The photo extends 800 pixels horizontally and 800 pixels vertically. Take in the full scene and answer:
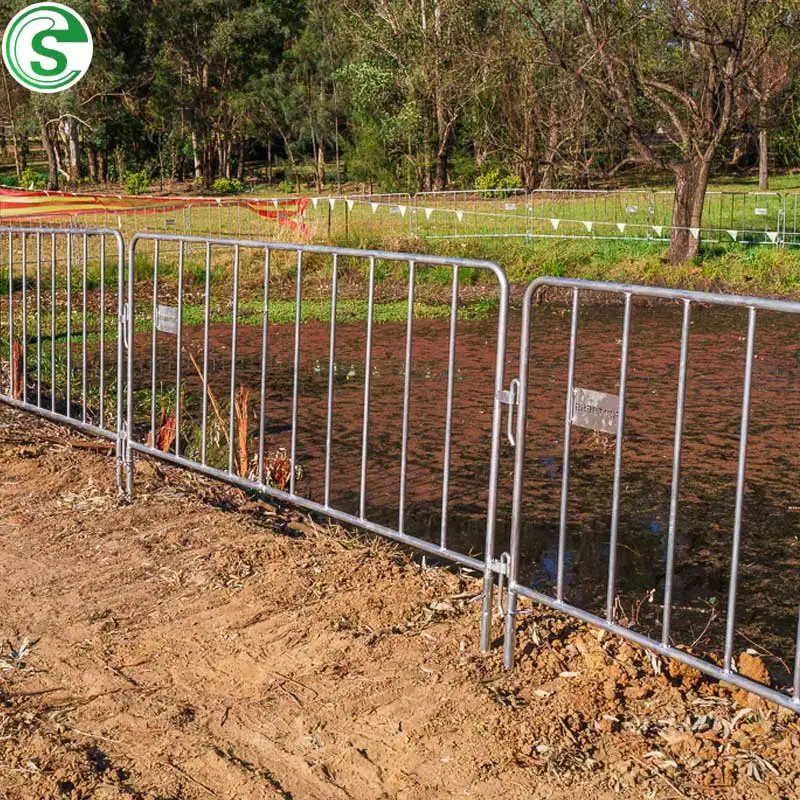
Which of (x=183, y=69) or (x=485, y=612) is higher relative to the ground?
(x=183, y=69)

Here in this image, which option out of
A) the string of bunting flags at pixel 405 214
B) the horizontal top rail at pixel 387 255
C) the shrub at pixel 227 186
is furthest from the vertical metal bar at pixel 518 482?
the shrub at pixel 227 186

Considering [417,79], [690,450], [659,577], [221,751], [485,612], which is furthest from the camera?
[417,79]

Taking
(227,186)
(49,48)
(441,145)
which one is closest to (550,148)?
(441,145)

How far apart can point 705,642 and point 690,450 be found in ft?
12.7

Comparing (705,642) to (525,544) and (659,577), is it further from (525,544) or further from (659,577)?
(525,544)

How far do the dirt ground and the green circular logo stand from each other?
6.59m

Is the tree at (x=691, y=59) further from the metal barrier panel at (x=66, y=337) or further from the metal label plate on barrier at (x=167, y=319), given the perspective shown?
the metal label plate on barrier at (x=167, y=319)

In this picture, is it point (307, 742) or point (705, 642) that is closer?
point (307, 742)

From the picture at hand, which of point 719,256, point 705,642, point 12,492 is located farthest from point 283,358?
point 719,256

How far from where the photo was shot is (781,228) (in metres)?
26.0

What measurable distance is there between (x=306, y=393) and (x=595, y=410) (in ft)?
23.5

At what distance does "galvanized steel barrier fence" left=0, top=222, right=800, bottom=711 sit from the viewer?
14.6 feet

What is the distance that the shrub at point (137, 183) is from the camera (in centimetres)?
5275

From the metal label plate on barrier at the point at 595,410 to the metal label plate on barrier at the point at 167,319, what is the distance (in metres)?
2.93
